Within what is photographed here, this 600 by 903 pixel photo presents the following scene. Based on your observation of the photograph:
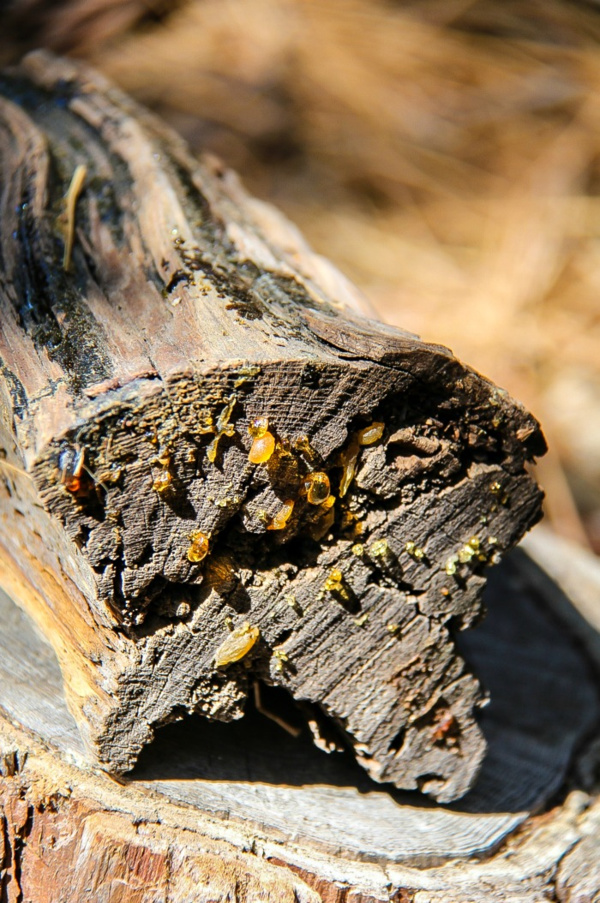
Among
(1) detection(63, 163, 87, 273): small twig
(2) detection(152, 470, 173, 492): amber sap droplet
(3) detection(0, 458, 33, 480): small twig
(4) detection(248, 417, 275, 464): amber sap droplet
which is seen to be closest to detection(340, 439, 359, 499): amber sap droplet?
(4) detection(248, 417, 275, 464): amber sap droplet

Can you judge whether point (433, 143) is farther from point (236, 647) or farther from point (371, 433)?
point (236, 647)

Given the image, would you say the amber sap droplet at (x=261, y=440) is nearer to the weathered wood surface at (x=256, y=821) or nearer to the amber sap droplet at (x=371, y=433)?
the amber sap droplet at (x=371, y=433)

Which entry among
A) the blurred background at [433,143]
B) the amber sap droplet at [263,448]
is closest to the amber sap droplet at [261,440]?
the amber sap droplet at [263,448]

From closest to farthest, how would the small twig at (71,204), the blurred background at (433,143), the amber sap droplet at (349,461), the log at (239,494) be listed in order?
the log at (239,494) < the amber sap droplet at (349,461) < the small twig at (71,204) < the blurred background at (433,143)

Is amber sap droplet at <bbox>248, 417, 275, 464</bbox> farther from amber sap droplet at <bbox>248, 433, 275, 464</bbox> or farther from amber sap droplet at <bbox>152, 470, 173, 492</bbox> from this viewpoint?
amber sap droplet at <bbox>152, 470, 173, 492</bbox>

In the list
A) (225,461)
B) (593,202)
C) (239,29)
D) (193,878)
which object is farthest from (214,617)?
(239,29)

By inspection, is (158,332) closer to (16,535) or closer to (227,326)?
(227,326)
